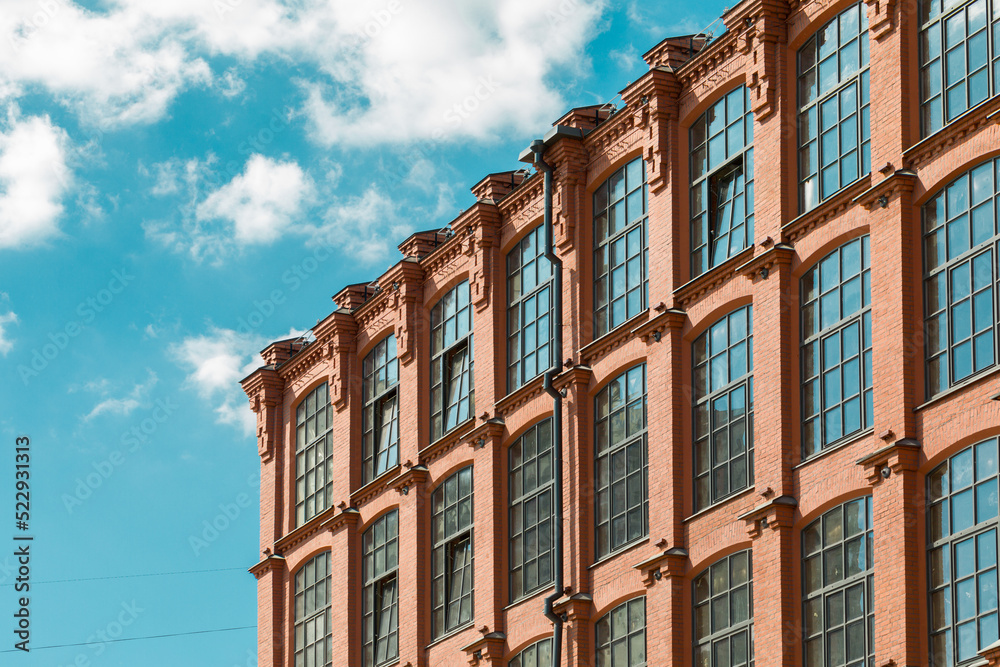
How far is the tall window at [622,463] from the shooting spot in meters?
35.6

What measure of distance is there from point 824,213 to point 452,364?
43.8ft

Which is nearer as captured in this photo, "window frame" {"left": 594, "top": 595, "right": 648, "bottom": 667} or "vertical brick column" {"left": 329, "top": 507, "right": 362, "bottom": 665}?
"window frame" {"left": 594, "top": 595, "right": 648, "bottom": 667}

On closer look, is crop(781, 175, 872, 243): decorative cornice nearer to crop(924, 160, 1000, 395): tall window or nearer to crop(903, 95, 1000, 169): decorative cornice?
crop(903, 95, 1000, 169): decorative cornice

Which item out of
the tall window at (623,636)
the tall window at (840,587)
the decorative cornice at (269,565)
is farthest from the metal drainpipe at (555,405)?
the decorative cornice at (269,565)

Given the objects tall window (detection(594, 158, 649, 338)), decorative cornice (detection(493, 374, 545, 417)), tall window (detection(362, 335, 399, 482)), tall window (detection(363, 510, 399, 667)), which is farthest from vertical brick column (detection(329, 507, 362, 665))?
tall window (detection(594, 158, 649, 338))

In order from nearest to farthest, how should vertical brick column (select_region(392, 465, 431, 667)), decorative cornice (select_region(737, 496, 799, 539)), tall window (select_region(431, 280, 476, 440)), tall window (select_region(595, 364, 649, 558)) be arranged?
decorative cornice (select_region(737, 496, 799, 539))
tall window (select_region(595, 364, 649, 558))
vertical brick column (select_region(392, 465, 431, 667))
tall window (select_region(431, 280, 476, 440))

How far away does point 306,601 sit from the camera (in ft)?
156

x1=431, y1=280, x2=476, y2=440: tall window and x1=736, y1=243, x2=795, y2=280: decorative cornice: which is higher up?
x1=431, y1=280, x2=476, y2=440: tall window

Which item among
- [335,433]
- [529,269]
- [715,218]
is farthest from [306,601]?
[715,218]

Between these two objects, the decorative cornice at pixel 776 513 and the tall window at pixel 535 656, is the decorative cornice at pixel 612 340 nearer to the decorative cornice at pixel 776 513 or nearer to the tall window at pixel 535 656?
the decorative cornice at pixel 776 513

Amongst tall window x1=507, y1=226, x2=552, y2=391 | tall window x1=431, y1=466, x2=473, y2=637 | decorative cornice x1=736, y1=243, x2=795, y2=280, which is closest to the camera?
decorative cornice x1=736, y1=243, x2=795, y2=280

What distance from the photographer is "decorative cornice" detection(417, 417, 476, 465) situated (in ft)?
136

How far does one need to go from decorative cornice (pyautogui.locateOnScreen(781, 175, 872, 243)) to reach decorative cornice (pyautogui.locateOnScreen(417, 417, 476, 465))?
11118 mm

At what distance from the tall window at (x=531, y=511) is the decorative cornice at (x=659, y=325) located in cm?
393
